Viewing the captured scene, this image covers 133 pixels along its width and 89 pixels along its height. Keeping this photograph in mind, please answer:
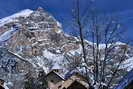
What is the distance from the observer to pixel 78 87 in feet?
128

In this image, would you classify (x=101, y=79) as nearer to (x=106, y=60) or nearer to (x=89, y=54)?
(x=106, y=60)

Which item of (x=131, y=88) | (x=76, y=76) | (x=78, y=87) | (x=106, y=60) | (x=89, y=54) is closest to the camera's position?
(x=131, y=88)

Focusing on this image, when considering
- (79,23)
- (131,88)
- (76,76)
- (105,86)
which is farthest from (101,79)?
(76,76)

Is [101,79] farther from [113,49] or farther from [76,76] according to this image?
[76,76]

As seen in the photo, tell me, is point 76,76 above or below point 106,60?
below

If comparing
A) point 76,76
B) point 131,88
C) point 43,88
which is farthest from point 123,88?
point 43,88

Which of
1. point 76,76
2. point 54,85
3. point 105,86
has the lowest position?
point 54,85

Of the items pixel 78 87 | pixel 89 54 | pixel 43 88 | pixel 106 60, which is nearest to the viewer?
pixel 106 60

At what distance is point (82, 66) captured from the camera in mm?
17688

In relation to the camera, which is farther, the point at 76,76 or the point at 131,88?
the point at 76,76

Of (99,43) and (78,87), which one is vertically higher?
(99,43)

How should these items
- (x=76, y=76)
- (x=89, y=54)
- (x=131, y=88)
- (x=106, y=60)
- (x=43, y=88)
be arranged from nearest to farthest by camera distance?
(x=131, y=88) < (x=106, y=60) < (x=89, y=54) < (x=76, y=76) < (x=43, y=88)

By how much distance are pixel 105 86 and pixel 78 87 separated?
21.3 metres

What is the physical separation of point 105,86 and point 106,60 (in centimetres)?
139
